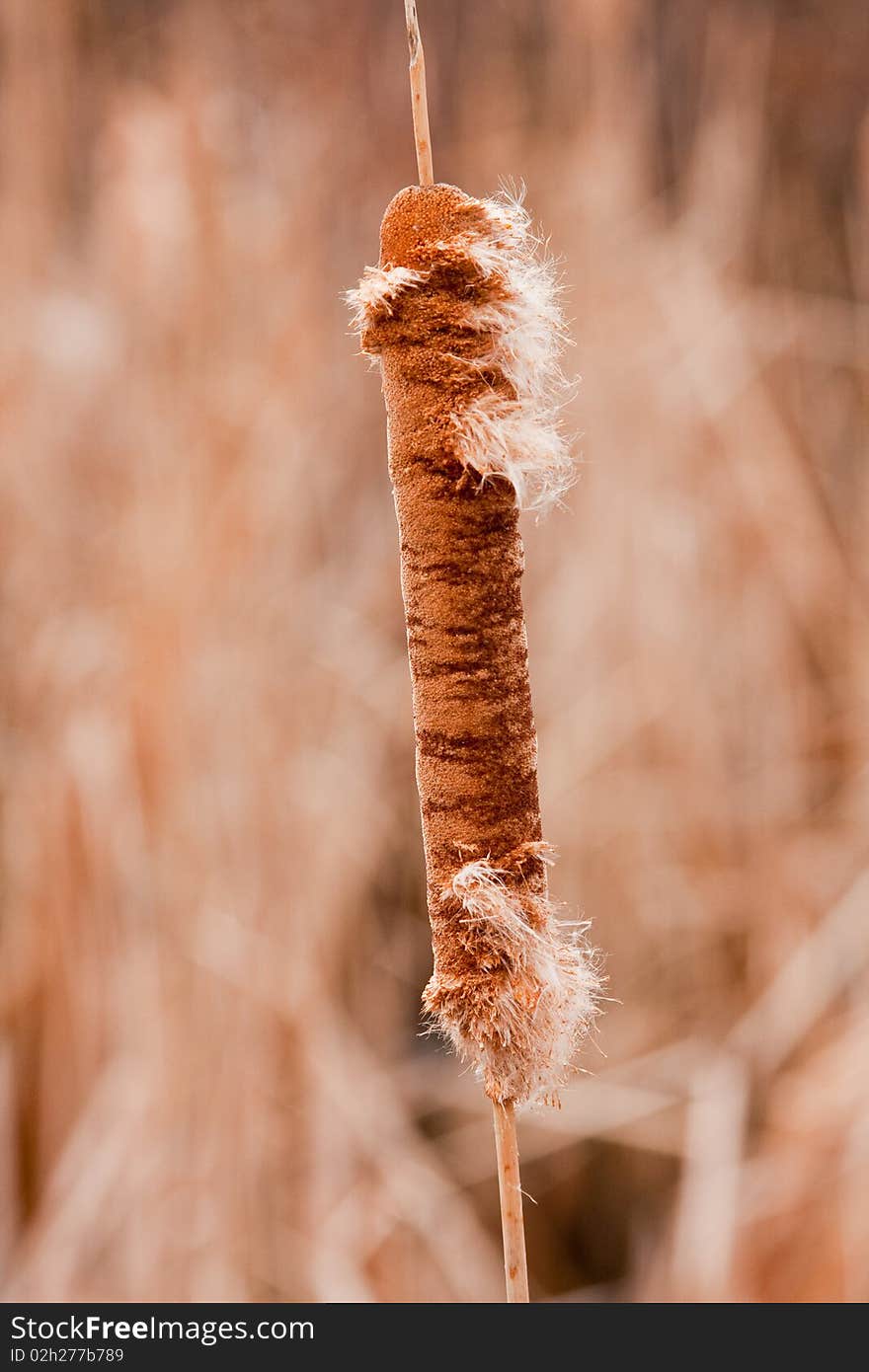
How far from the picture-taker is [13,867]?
0.85 m

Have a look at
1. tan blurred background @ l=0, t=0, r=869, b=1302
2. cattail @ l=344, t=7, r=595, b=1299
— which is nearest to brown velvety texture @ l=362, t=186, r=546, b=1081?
cattail @ l=344, t=7, r=595, b=1299

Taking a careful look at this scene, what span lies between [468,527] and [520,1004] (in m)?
0.14

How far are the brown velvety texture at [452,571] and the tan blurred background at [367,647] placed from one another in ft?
1.75

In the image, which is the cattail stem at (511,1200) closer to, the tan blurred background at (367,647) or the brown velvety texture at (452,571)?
the brown velvety texture at (452,571)

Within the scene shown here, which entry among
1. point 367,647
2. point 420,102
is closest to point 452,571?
point 420,102

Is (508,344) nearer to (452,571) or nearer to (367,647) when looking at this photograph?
(452,571)

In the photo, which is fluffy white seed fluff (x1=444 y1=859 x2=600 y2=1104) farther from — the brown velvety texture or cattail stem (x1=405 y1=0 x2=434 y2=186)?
cattail stem (x1=405 y1=0 x2=434 y2=186)

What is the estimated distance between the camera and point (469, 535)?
12.4 inches

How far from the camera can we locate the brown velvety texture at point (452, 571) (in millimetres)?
315

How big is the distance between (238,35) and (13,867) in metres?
0.65

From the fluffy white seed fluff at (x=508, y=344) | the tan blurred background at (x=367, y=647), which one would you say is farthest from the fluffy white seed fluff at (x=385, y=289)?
the tan blurred background at (x=367, y=647)

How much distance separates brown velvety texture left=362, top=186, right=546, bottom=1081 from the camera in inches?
12.4

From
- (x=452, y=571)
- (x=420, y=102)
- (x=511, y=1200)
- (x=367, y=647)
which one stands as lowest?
(x=511, y=1200)

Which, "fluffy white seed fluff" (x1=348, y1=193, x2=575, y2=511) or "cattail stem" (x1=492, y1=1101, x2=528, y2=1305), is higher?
"fluffy white seed fluff" (x1=348, y1=193, x2=575, y2=511)
